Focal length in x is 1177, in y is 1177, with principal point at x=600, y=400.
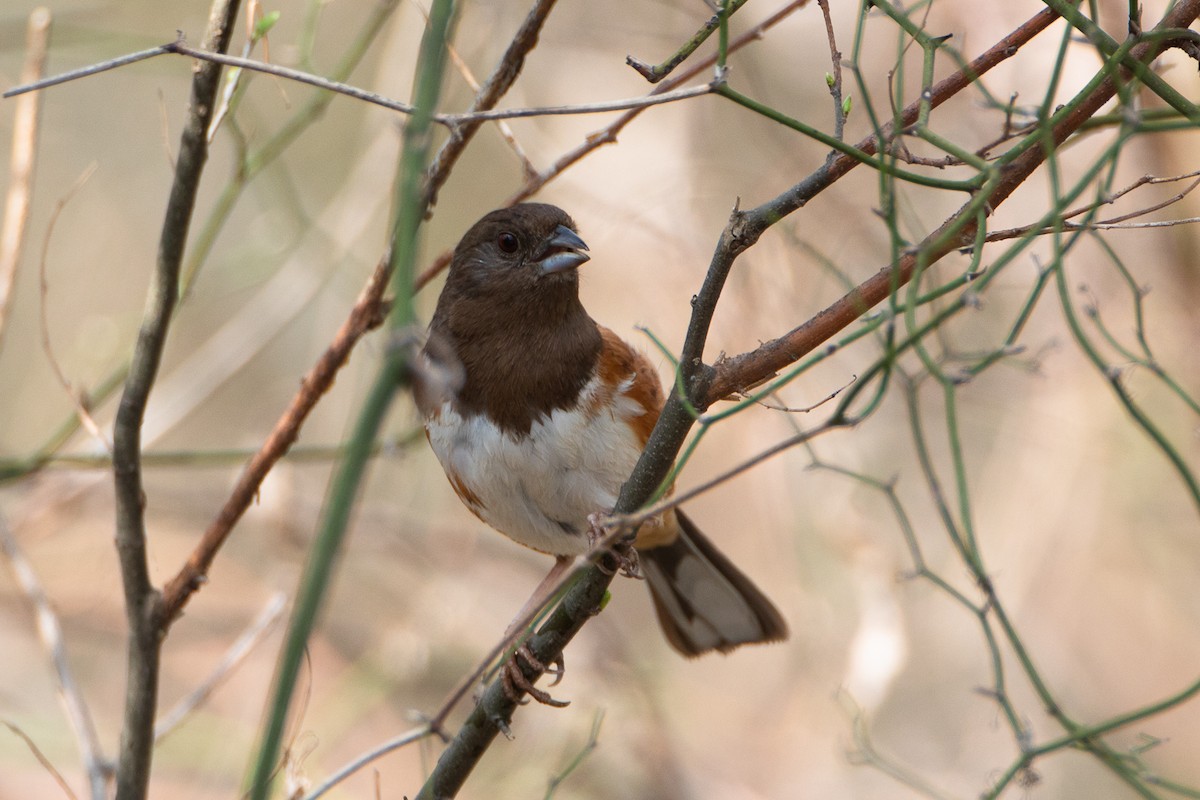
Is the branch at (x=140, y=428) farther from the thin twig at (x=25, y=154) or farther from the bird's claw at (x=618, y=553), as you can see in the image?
the bird's claw at (x=618, y=553)

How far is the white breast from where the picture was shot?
2.84 meters

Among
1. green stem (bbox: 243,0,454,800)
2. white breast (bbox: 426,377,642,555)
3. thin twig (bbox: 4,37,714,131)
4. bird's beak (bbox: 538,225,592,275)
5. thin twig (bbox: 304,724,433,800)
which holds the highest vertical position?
bird's beak (bbox: 538,225,592,275)

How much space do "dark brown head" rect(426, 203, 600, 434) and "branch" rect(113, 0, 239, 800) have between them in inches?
30.1

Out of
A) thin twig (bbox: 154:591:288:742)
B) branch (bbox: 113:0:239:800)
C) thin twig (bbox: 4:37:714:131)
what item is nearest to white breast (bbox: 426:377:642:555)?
thin twig (bbox: 154:591:288:742)

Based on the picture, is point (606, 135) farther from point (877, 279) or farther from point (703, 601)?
point (703, 601)

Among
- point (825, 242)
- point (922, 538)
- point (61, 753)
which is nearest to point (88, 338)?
point (61, 753)

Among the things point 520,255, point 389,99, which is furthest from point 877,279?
point 520,255

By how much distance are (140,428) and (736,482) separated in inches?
149

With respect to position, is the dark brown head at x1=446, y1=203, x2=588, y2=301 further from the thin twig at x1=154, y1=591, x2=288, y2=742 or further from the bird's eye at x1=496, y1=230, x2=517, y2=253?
the thin twig at x1=154, y1=591, x2=288, y2=742

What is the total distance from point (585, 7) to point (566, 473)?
9.83 ft

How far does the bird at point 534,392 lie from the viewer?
9.36ft

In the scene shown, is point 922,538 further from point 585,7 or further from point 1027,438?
point 585,7

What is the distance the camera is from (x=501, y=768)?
439 cm

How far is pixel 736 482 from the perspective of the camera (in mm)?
5645
